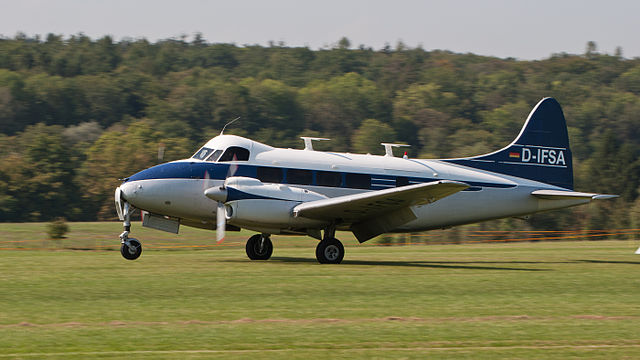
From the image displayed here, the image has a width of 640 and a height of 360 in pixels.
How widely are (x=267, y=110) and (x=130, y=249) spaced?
340ft

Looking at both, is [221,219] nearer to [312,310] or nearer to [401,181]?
[401,181]

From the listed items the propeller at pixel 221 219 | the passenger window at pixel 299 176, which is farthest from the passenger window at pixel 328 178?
the propeller at pixel 221 219

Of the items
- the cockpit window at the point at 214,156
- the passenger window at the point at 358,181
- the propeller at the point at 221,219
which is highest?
the cockpit window at the point at 214,156

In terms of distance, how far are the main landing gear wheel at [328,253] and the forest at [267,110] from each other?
136 feet

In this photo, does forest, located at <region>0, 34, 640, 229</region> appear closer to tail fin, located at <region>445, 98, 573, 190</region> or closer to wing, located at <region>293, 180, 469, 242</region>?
tail fin, located at <region>445, 98, 573, 190</region>

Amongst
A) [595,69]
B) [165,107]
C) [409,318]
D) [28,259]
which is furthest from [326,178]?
[595,69]

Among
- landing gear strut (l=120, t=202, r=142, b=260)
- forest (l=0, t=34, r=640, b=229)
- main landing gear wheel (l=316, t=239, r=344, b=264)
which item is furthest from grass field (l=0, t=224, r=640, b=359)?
forest (l=0, t=34, r=640, b=229)

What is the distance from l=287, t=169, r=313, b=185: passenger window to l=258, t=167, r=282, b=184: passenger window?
0.31m

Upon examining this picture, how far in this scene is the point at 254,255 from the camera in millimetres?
23188

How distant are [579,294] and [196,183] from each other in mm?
10868

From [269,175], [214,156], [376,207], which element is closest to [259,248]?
[269,175]

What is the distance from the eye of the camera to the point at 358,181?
2275 cm

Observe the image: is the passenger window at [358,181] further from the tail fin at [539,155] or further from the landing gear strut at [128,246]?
the landing gear strut at [128,246]

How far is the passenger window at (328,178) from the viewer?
22.3 m
